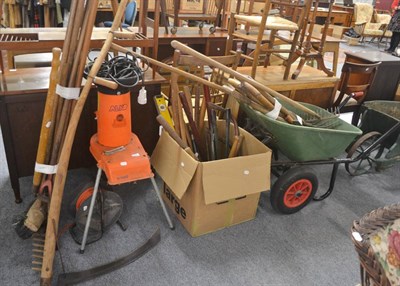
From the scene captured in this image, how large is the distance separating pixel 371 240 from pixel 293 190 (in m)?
1.08

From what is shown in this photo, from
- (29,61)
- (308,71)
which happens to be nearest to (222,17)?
(308,71)

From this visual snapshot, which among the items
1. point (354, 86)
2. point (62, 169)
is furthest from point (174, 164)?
point (354, 86)

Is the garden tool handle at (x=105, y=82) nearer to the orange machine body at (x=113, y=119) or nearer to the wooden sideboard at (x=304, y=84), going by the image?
the orange machine body at (x=113, y=119)

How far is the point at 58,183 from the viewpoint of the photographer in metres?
1.49

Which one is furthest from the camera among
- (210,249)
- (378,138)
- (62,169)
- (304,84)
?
(304,84)

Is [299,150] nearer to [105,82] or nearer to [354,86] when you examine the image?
[105,82]

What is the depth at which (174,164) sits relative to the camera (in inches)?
72.3

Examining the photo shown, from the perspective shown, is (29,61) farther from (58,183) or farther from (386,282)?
(386,282)

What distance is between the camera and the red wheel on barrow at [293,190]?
2.02 m

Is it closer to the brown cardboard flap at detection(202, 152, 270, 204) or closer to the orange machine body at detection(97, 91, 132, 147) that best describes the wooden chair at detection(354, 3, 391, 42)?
the brown cardboard flap at detection(202, 152, 270, 204)

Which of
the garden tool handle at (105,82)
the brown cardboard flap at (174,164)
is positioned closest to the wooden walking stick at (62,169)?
the garden tool handle at (105,82)

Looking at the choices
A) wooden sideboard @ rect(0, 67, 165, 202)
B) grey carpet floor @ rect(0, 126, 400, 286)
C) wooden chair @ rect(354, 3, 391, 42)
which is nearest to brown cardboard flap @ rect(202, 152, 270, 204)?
grey carpet floor @ rect(0, 126, 400, 286)

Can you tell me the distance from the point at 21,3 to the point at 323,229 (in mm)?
5147

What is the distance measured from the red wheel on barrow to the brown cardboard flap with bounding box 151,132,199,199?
0.61 m
